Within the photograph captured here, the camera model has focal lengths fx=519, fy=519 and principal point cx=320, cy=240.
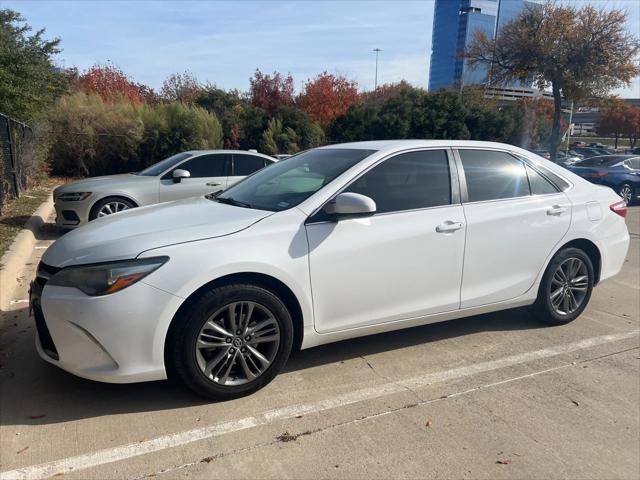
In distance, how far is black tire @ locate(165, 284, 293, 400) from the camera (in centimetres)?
305

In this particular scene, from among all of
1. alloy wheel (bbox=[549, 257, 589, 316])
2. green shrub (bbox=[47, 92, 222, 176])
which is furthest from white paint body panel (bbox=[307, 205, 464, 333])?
green shrub (bbox=[47, 92, 222, 176])

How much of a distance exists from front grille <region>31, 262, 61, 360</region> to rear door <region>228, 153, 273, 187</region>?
599 centimetres

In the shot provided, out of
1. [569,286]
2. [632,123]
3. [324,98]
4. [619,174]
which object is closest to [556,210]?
[569,286]

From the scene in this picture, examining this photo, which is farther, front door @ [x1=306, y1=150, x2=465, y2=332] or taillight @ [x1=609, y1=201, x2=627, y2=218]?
taillight @ [x1=609, y1=201, x2=627, y2=218]

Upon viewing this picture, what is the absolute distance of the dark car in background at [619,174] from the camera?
15.3 meters

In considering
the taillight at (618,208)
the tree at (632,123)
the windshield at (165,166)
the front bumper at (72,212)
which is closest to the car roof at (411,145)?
the taillight at (618,208)

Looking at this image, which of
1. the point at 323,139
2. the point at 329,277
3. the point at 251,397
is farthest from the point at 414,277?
the point at 323,139

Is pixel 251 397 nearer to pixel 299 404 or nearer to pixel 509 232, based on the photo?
pixel 299 404

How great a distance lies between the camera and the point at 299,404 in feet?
10.8

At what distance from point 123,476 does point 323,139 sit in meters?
23.5

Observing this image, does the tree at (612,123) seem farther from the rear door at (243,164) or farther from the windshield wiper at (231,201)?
the windshield wiper at (231,201)

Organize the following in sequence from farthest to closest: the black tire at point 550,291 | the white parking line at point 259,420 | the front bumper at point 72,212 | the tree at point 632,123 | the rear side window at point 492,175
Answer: the tree at point 632,123 → the front bumper at point 72,212 → the black tire at point 550,291 → the rear side window at point 492,175 → the white parking line at point 259,420

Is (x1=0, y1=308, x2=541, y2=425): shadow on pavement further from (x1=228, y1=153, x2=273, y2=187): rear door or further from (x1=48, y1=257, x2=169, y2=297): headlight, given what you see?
(x1=228, y1=153, x2=273, y2=187): rear door

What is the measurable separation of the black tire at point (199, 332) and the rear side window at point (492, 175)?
1879 mm
